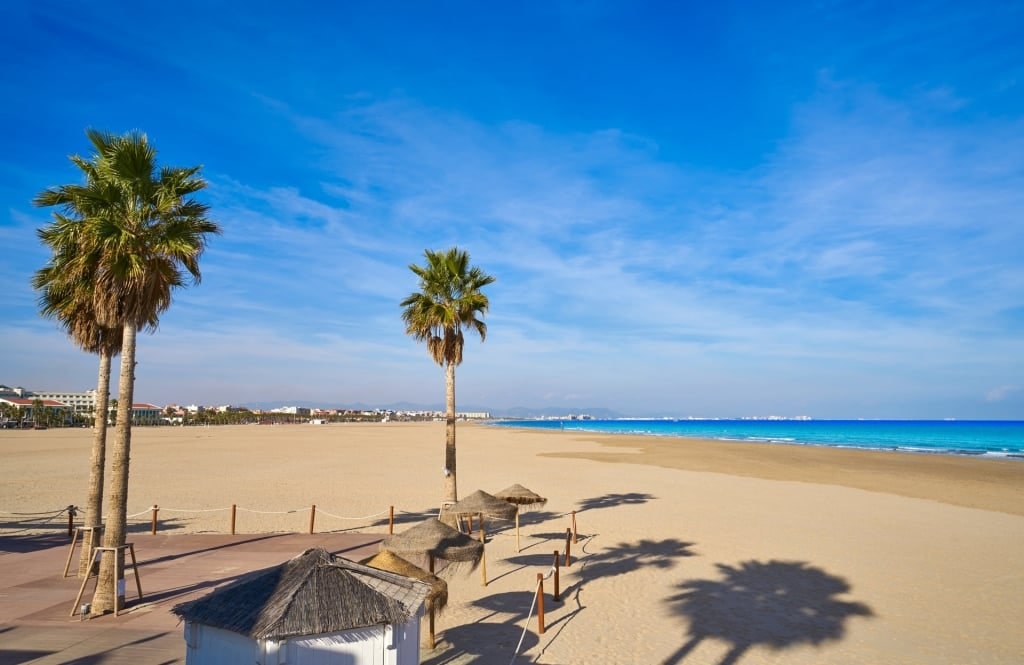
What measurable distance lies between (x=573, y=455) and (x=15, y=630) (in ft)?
157

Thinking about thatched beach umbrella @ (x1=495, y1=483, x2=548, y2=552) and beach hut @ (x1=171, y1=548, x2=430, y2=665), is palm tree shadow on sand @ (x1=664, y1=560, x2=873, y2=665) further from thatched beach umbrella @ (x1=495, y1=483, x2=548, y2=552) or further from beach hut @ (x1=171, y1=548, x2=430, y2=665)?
beach hut @ (x1=171, y1=548, x2=430, y2=665)

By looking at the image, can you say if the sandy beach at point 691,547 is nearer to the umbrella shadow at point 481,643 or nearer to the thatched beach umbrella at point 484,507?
the umbrella shadow at point 481,643

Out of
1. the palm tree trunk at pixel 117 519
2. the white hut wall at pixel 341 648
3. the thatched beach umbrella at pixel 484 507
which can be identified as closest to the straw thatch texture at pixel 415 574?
the white hut wall at pixel 341 648

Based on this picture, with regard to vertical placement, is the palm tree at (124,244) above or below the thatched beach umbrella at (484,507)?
above

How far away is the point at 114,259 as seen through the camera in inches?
447

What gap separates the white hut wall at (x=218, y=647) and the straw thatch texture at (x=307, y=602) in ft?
0.47

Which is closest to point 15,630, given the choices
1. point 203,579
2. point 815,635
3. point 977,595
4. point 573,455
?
point 203,579

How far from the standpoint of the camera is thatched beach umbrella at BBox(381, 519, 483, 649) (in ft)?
37.6

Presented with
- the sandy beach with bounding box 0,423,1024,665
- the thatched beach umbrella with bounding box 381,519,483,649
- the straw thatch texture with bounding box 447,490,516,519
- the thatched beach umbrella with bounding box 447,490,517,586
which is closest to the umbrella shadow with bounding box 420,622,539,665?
the sandy beach with bounding box 0,423,1024,665

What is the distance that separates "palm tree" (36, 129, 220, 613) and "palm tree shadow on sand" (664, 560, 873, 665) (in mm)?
10344

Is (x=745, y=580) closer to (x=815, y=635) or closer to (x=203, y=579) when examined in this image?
(x=815, y=635)

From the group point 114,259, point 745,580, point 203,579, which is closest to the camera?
point 114,259

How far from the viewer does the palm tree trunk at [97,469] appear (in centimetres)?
1305

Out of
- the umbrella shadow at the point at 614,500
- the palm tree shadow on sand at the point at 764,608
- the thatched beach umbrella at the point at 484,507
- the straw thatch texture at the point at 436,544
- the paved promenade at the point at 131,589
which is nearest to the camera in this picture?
the paved promenade at the point at 131,589
